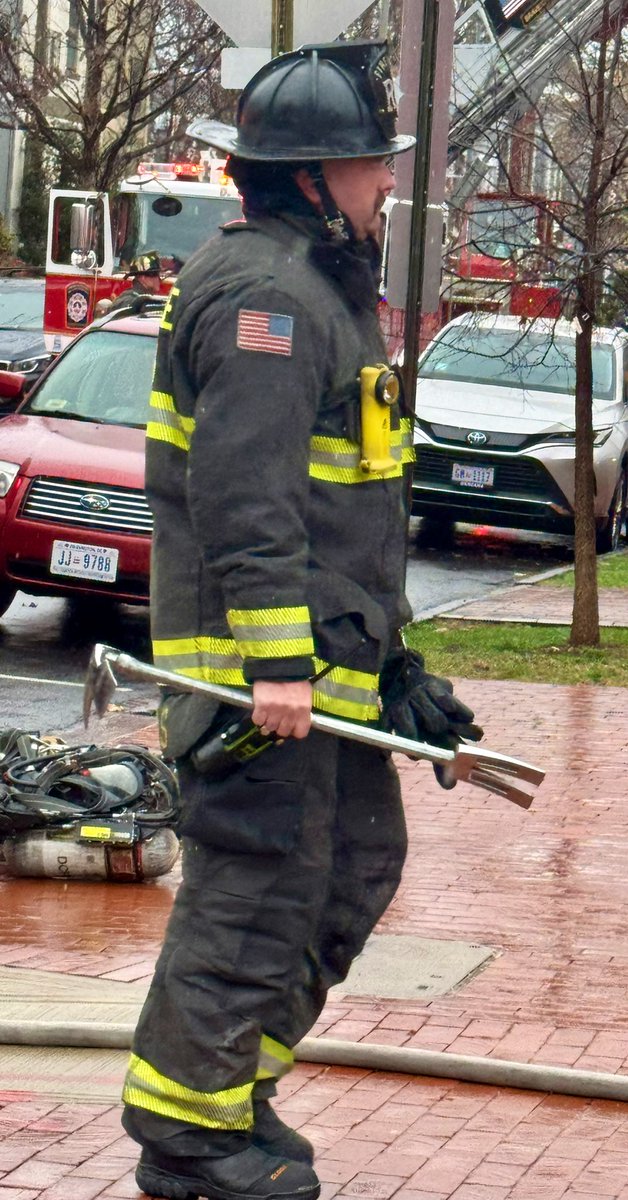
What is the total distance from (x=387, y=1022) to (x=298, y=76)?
2.38m

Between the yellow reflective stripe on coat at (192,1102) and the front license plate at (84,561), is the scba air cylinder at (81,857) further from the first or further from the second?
the front license plate at (84,561)

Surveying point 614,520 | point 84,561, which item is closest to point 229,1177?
point 84,561

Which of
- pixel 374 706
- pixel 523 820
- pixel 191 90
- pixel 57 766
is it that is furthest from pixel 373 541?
pixel 191 90

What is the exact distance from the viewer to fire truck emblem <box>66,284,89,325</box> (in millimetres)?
20406

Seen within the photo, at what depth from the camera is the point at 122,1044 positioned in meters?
4.39

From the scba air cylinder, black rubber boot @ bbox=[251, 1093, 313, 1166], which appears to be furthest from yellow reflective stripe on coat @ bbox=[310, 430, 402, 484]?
the scba air cylinder

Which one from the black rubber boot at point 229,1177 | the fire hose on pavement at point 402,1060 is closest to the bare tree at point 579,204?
the fire hose on pavement at point 402,1060

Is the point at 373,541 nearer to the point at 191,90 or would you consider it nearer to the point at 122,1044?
the point at 122,1044

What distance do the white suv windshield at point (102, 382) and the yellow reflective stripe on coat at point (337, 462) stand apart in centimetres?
755

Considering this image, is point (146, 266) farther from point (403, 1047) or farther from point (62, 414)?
point (403, 1047)

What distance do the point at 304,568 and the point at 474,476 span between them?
1171 centimetres

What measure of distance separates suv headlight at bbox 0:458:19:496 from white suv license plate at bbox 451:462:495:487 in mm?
5424

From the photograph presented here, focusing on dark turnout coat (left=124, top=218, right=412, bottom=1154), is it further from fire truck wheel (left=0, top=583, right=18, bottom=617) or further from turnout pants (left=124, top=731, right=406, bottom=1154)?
fire truck wheel (left=0, top=583, right=18, bottom=617)

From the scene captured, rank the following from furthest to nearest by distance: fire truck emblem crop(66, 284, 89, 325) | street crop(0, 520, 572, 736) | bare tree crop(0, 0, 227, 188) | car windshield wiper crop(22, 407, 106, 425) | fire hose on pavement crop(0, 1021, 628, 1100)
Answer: bare tree crop(0, 0, 227, 188) < fire truck emblem crop(66, 284, 89, 325) < car windshield wiper crop(22, 407, 106, 425) < street crop(0, 520, 572, 736) < fire hose on pavement crop(0, 1021, 628, 1100)
